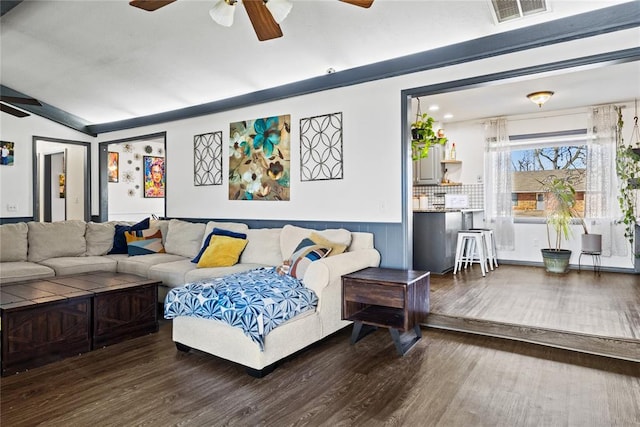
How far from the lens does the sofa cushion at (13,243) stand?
4348 millimetres

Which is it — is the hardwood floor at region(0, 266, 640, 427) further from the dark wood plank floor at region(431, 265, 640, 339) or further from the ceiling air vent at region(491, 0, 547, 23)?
the ceiling air vent at region(491, 0, 547, 23)

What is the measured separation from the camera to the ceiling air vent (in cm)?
291

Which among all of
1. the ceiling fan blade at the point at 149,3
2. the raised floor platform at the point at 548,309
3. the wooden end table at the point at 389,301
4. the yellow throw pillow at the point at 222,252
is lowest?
the raised floor platform at the point at 548,309

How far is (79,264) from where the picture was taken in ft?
14.3

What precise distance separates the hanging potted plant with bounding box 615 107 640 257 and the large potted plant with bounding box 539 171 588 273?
0.54 m

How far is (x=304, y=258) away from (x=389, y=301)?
824 millimetres

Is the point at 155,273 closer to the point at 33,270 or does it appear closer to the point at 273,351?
the point at 33,270

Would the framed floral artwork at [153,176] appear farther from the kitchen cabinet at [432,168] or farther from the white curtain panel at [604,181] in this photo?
the white curtain panel at [604,181]

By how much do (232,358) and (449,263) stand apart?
13.2 ft

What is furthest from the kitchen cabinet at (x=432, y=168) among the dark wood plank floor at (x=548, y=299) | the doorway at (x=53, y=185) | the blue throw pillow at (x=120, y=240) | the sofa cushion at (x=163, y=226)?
the doorway at (x=53, y=185)

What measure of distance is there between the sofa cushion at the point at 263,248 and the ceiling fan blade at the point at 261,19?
223cm

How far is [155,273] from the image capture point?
4273mm

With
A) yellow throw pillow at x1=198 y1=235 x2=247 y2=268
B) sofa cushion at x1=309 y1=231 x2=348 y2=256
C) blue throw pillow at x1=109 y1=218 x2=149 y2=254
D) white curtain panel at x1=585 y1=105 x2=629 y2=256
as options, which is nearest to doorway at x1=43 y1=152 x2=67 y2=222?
blue throw pillow at x1=109 y1=218 x2=149 y2=254

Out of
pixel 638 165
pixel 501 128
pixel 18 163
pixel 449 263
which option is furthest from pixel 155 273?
pixel 638 165
